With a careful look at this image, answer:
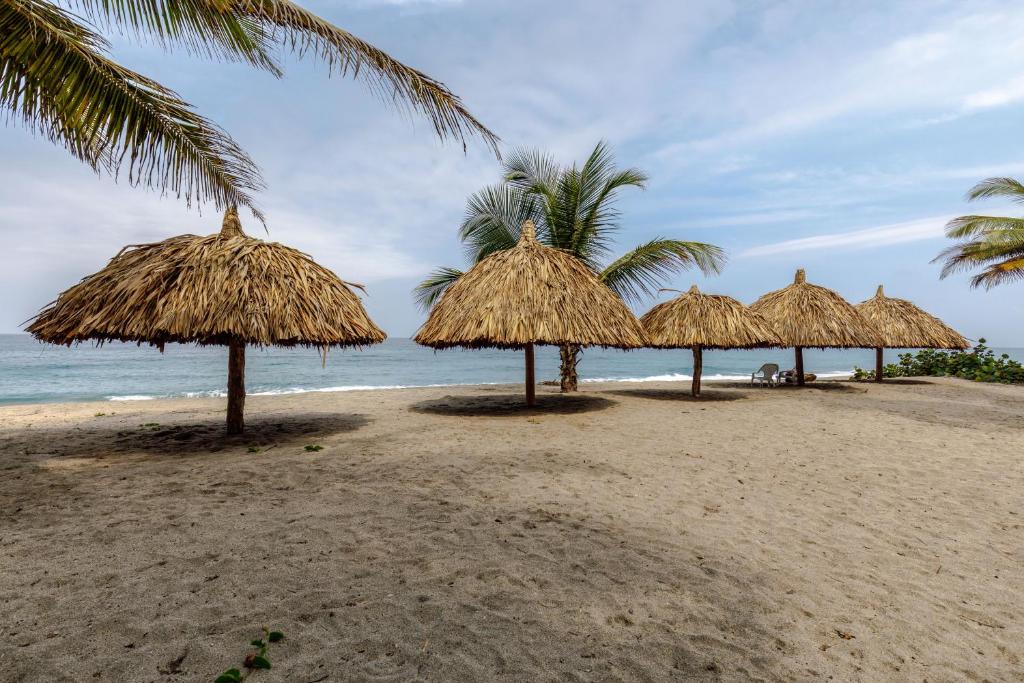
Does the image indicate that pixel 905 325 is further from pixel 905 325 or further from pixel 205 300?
pixel 205 300

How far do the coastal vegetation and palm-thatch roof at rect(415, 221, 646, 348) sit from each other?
43.4 ft

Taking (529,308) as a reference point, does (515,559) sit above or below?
below

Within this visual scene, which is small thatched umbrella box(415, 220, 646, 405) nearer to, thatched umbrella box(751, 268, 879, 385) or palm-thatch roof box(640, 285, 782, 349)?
palm-thatch roof box(640, 285, 782, 349)

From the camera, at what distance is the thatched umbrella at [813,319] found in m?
11.9

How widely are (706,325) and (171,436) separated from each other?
955cm

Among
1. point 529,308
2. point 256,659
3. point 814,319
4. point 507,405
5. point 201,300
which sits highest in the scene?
point 814,319

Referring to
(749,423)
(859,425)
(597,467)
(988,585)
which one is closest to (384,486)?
(597,467)

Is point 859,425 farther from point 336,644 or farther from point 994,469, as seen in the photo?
point 336,644

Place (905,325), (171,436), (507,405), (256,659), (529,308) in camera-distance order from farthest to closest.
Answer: (905,325), (507,405), (529,308), (171,436), (256,659)

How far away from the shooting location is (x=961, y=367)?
56.9ft

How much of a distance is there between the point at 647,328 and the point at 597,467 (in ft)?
21.9

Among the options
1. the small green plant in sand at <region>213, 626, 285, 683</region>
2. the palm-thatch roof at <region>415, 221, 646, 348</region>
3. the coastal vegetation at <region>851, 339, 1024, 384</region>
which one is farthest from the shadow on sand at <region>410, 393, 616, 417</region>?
the coastal vegetation at <region>851, 339, 1024, 384</region>

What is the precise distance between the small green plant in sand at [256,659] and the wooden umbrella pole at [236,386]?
16.0 ft

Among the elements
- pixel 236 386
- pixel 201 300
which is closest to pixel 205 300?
pixel 201 300
